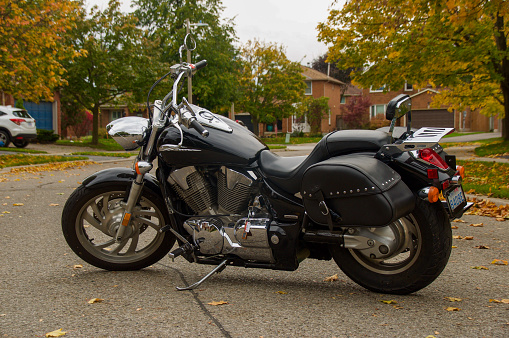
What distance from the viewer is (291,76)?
41750mm

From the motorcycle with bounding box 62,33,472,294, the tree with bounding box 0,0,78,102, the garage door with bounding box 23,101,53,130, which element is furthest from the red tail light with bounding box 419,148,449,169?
the garage door with bounding box 23,101,53,130

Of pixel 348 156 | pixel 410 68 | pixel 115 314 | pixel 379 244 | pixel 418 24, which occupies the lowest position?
pixel 115 314

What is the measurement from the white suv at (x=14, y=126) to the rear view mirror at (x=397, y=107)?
22141mm

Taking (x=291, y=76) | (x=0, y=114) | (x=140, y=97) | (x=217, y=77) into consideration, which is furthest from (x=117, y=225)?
(x=291, y=76)

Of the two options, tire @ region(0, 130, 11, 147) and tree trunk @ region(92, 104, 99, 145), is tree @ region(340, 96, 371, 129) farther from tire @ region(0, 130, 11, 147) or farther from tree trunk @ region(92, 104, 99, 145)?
tire @ region(0, 130, 11, 147)

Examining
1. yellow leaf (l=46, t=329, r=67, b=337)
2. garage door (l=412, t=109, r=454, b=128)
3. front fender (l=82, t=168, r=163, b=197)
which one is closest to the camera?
yellow leaf (l=46, t=329, r=67, b=337)

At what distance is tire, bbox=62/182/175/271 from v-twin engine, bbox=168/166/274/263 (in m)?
0.39

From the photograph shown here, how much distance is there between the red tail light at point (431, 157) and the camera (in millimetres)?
3357

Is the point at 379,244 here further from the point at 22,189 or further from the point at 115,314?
the point at 22,189

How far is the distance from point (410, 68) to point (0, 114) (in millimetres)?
16906

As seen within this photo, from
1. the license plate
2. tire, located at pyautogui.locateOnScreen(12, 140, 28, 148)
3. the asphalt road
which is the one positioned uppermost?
tire, located at pyautogui.locateOnScreen(12, 140, 28, 148)

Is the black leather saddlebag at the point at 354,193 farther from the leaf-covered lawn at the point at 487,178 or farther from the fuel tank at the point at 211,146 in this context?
the leaf-covered lawn at the point at 487,178

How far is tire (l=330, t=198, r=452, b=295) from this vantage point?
11.2ft

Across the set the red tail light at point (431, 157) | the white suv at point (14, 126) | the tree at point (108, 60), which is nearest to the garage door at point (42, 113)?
the tree at point (108, 60)
